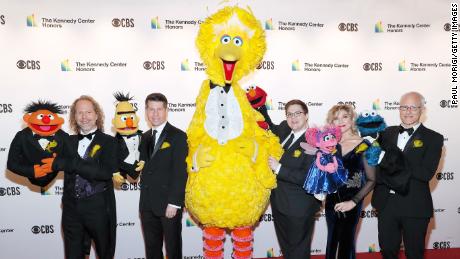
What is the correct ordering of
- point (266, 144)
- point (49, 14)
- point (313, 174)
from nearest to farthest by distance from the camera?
point (313, 174) → point (266, 144) → point (49, 14)

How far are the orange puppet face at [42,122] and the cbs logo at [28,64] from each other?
145cm

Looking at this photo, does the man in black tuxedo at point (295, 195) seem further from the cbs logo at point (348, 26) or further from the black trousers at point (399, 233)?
the cbs logo at point (348, 26)

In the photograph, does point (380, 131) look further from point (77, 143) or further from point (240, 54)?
point (77, 143)

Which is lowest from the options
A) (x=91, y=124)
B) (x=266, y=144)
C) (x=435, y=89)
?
(x=266, y=144)

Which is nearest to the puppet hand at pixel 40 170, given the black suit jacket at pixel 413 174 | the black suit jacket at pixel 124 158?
the black suit jacket at pixel 124 158

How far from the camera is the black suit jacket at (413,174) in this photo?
2.85 metres

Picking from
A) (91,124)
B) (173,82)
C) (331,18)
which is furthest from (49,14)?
(331,18)

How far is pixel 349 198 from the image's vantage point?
282 cm

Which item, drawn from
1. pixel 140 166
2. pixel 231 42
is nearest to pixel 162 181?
pixel 140 166

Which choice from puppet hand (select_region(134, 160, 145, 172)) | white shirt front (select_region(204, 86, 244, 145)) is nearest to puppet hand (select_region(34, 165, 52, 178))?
puppet hand (select_region(134, 160, 145, 172))

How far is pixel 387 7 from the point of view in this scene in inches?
178

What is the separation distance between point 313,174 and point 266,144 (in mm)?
414

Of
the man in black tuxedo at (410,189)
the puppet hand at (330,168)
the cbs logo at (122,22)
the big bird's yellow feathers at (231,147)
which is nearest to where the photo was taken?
the puppet hand at (330,168)

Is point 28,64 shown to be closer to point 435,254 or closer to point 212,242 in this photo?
point 212,242
